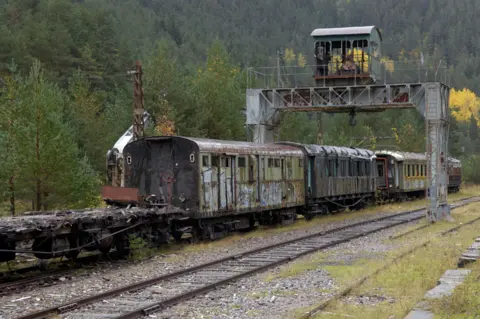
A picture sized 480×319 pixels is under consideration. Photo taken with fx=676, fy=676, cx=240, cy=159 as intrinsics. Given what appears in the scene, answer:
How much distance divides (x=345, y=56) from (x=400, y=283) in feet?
69.8

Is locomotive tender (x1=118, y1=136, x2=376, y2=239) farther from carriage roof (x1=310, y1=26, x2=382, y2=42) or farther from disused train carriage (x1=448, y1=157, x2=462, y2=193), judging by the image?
disused train carriage (x1=448, y1=157, x2=462, y2=193)

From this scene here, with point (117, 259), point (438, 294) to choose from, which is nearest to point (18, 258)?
point (117, 259)

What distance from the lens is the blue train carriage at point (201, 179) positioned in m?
19.6

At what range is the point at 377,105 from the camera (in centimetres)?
2981

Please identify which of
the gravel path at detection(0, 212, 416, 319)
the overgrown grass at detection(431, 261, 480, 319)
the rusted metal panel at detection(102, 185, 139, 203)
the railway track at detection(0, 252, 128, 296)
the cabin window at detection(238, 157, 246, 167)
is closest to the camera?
the overgrown grass at detection(431, 261, 480, 319)

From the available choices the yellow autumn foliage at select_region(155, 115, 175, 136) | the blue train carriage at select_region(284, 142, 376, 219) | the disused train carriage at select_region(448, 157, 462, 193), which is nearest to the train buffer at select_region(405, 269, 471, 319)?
the blue train carriage at select_region(284, 142, 376, 219)

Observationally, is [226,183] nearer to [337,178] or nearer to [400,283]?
[400,283]

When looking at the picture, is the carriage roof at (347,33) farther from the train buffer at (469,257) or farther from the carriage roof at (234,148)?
the train buffer at (469,257)

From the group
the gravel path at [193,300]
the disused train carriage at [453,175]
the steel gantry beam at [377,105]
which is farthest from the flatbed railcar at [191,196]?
the disused train carriage at [453,175]

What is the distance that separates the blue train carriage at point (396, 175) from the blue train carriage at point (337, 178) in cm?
267

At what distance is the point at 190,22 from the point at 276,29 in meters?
39.3

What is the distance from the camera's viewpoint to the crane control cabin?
1259 inches

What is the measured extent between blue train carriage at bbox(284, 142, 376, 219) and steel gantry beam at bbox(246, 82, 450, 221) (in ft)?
7.59

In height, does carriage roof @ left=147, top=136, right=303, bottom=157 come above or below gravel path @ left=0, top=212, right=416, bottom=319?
above
